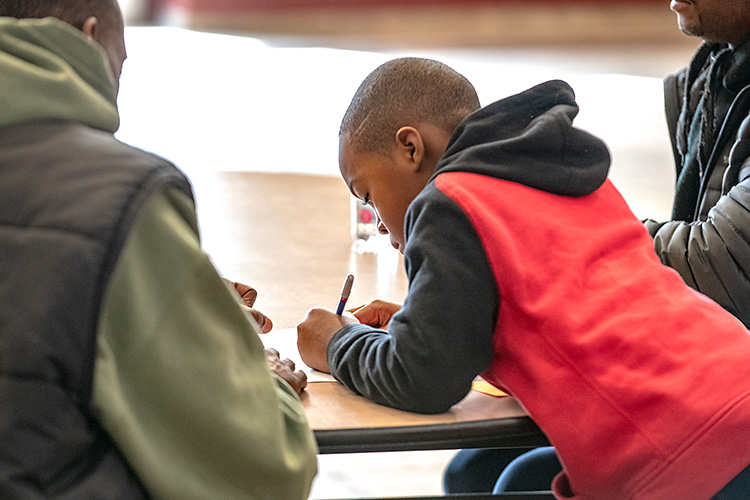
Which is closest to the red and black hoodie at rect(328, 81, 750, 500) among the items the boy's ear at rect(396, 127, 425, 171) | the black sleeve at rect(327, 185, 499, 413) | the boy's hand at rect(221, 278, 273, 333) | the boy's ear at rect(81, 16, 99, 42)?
the black sleeve at rect(327, 185, 499, 413)

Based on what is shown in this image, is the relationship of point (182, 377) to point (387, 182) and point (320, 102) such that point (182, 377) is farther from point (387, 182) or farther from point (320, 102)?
point (320, 102)

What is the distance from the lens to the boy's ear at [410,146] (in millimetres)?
1186

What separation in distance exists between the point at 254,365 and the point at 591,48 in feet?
30.8

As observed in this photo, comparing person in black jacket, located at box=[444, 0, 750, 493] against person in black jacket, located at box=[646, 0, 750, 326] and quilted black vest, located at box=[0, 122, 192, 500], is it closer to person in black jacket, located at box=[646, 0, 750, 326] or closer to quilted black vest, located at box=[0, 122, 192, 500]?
person in black jacket, located at box=[646, 0, 750, 326]

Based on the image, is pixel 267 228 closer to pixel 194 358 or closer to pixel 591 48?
pixel 194 358

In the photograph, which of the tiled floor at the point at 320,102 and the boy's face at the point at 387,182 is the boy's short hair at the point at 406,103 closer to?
the boy's face at the point at 387,182

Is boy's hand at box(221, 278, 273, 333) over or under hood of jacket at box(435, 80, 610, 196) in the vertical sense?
under

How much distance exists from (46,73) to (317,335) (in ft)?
1.66

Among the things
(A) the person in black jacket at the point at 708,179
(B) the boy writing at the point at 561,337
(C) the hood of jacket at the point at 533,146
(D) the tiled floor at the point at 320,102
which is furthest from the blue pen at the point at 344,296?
(D) the tiled floor at the point at 320,102

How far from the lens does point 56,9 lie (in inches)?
33.1

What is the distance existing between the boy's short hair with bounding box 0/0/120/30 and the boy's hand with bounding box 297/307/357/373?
1.51 ft

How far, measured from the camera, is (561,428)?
0.94m

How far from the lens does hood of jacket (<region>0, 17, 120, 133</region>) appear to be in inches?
28.0

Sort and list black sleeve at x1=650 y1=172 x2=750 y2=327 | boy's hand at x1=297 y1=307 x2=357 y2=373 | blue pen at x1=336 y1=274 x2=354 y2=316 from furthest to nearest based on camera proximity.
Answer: black sleeve at x1=650 y1=172 x2=750 y2=327 < blue pen at x1=336 y1=274 x2=354 y2=316 < boy's hand at x1=297 y1=307 x2=357 y2=373
